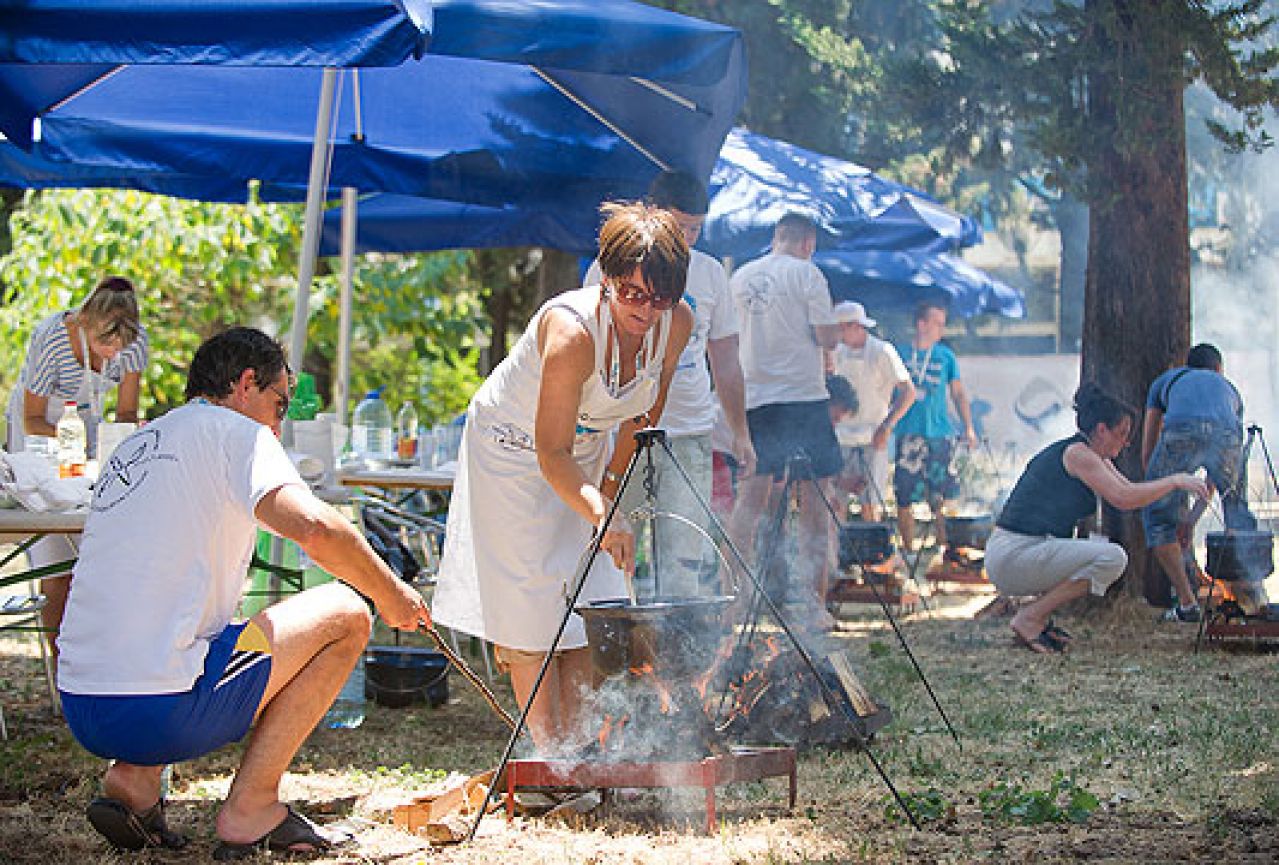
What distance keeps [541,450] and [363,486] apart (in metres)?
2.61

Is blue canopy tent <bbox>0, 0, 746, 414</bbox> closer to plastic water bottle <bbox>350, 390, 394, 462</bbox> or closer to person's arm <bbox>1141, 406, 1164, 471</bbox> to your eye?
plastic water bottle <bbox>350, 390, 394, 462</bbox>

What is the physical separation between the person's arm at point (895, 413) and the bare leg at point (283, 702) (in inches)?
274

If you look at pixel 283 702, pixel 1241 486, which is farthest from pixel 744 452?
pixel 1241 486

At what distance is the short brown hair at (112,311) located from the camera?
5.99 m

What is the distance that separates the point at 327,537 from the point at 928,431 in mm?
8483

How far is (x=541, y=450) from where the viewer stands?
389 cm

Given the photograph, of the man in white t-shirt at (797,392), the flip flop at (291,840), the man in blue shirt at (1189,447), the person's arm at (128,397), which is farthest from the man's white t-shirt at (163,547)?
the man in blue shirt at (1189,447)

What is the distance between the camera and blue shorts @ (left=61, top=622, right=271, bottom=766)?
3396 mm

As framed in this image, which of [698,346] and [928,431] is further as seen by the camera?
[928,431]

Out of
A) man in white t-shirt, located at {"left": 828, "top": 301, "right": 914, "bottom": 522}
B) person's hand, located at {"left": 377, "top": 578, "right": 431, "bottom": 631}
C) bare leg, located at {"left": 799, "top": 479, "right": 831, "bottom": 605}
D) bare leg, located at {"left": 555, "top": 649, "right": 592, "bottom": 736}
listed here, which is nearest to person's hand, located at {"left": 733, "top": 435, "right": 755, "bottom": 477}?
bare leg, located at {"left": 799, "top": 479, "right": 831, "bottom": 605}

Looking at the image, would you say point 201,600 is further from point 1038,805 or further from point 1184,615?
point 1184,615

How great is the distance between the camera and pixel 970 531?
9656mm

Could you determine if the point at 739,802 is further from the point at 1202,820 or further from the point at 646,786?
the point at 1202,820

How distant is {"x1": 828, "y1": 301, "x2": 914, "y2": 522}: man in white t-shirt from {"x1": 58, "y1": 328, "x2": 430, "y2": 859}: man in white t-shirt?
689 centimetres
